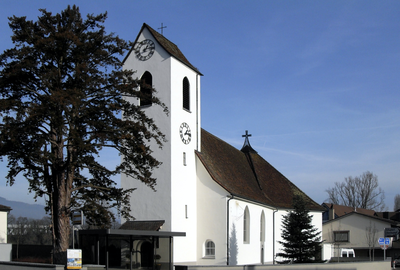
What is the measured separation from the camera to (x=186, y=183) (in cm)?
2931

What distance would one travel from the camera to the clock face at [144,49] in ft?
97.0

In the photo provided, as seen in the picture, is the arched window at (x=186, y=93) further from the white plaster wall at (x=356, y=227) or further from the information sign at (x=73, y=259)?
the white plaster wall at (x=356, y=227)

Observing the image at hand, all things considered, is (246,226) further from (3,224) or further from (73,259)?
(3,224)

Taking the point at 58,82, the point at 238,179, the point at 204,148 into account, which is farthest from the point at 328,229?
the point at 58,82

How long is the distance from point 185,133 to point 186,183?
3205mm

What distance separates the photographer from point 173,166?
27922mm

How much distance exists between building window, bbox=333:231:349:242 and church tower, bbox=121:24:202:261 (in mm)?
31345

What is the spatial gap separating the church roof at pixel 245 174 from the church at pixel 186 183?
199mm

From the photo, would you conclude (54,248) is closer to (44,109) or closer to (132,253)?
(132,253)

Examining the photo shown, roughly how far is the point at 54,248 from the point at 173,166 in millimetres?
10920

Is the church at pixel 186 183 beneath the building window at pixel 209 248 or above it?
above

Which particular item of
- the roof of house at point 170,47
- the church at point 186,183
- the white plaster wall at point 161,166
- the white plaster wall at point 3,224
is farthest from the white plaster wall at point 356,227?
the white plaster wall at point 3,224

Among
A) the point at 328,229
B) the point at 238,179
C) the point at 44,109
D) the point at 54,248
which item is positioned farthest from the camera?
the point at 328,229

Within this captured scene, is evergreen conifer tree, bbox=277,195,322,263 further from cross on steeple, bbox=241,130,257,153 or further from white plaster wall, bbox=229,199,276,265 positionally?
cross on steeple, bbox=241,130,257,153
